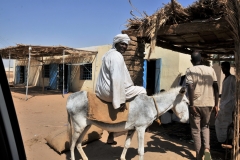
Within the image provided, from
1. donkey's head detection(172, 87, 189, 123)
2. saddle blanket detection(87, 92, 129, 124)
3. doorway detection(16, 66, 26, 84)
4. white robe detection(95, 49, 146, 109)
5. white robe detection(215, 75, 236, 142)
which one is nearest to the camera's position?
white robe detection(95, 49, 146, 109)

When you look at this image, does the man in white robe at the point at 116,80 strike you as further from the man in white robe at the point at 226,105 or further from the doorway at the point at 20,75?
the doorway at the point at 20,75

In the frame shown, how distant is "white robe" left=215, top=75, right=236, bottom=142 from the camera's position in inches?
159

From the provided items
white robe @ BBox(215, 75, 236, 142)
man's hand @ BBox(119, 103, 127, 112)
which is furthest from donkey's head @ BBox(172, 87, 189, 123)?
white robe @ BBox(215, 75, 236, 142)

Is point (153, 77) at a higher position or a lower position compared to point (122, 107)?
higher

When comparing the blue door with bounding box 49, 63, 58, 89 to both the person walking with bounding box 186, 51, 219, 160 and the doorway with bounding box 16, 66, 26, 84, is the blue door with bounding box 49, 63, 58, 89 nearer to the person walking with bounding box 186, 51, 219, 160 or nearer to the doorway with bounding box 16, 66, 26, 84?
the doorway with bounding box 16, 66, 26, 84

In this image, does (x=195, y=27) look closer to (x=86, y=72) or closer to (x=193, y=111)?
(x=193, y=111)

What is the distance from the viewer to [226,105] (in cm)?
411

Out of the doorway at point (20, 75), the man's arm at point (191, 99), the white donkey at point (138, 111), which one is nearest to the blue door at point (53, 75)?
the doorway at point (20, 75)

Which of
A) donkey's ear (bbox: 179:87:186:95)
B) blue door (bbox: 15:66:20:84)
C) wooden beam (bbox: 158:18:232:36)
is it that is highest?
wooden beam (bbox: 158:18:232:36)

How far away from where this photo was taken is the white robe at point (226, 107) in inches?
159

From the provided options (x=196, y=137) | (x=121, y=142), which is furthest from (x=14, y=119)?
(x=121, y=142)

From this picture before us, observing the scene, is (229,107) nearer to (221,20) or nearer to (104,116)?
(221,20)

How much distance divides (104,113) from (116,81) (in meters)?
0.56

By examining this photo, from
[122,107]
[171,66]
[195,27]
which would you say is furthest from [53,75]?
[122,107]
